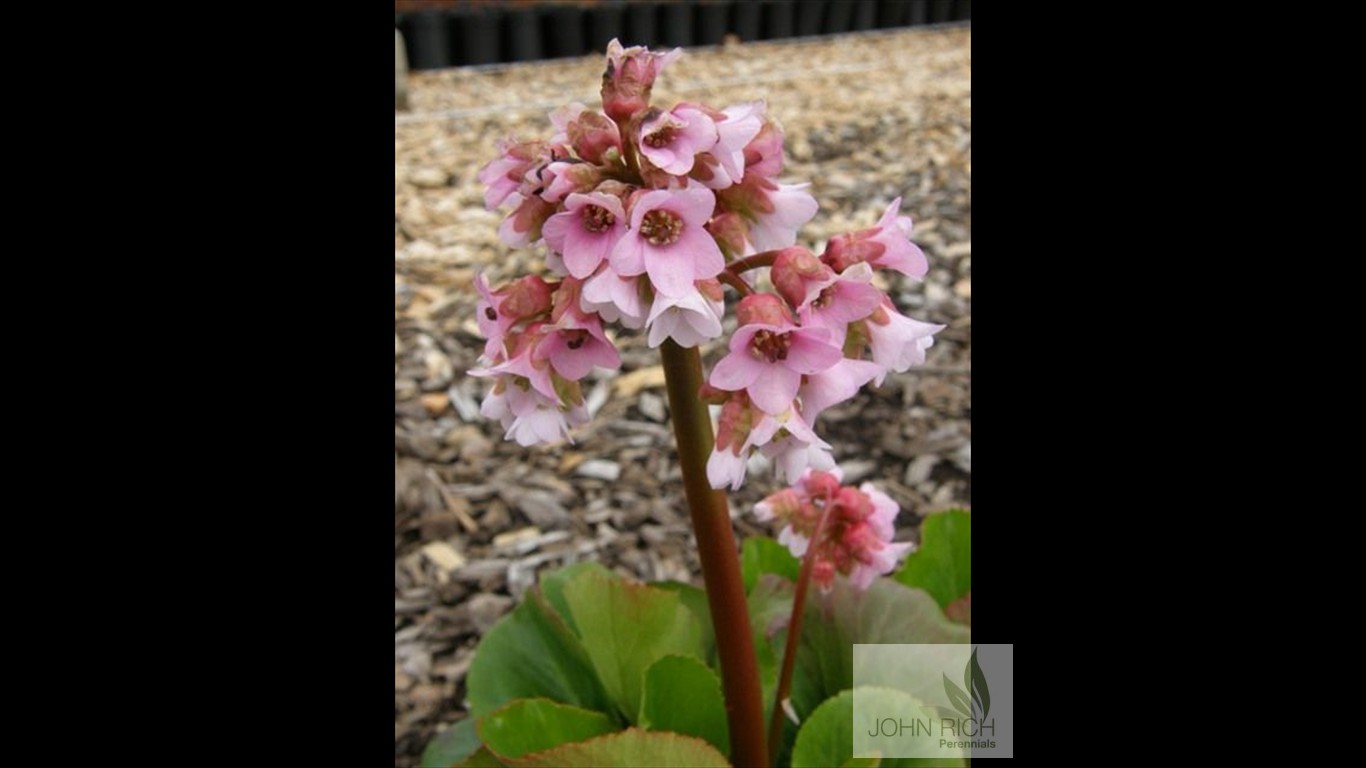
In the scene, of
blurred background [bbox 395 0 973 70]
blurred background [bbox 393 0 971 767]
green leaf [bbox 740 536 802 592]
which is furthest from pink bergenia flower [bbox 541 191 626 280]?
blurred background [bbox 395 0 973 70]

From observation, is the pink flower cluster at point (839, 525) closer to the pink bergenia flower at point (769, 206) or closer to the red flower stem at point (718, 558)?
the red flower stem at point (718, 558)

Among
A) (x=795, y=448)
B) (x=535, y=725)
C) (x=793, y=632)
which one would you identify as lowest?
(x=535, y=725)

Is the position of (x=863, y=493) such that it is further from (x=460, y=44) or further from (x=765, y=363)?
(x=460, y=44)

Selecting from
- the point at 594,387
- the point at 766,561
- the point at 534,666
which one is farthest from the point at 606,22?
the point at 534,666

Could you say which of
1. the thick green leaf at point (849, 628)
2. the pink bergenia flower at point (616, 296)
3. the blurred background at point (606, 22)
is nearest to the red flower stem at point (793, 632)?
the thick green leaf at point (849, 628)
